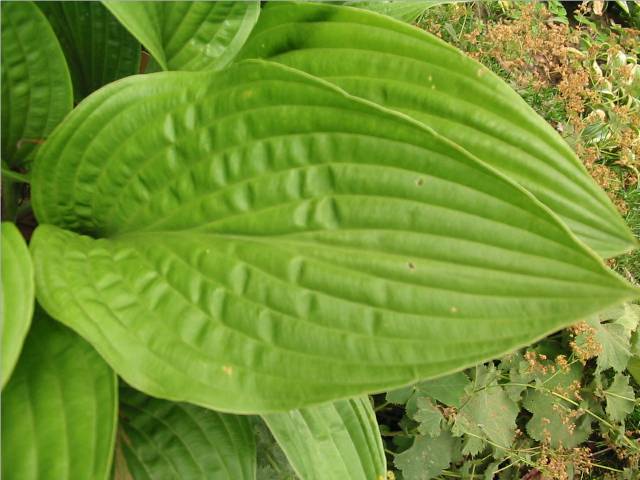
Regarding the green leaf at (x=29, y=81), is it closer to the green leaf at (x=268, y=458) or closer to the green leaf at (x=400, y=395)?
the green leaf at (x=268, y=458)

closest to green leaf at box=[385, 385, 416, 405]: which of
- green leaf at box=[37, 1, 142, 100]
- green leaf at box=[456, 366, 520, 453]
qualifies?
green leaf at box=[456, 366, 520, 453]

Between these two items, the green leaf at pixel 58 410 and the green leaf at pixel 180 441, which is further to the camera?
the green leaf at pixel 180 441

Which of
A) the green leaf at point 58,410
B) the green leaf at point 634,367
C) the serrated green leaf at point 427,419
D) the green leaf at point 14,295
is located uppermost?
the green leaf at point 14,295

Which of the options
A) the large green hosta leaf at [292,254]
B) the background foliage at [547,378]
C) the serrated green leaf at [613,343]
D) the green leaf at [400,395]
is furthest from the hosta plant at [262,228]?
the serrated green leaf at [613,343]

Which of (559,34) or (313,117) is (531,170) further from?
(559,34)

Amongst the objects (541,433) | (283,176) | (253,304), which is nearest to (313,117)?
(283,176)

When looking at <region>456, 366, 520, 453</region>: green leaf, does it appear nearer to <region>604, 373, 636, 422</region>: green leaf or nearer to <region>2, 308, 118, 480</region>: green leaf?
<region>604, 373, 636, 422</region>: green leaf

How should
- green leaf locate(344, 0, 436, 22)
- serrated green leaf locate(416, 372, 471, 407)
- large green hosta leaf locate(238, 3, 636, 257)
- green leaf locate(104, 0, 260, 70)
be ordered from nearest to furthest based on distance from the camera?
large green hosta leaf locate(238, 3, 636, 257) → green leaf locate(104, 0, 260, 70) → green leaf locate(344, 0, 436, 22) → serrated green leaf locate(416, 372, 471, 407)
